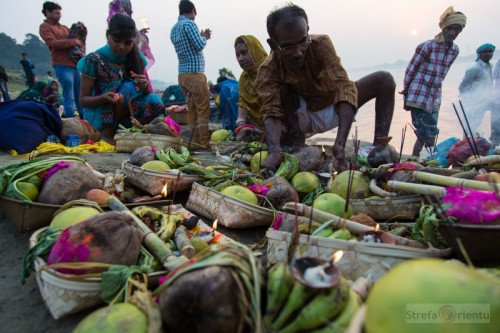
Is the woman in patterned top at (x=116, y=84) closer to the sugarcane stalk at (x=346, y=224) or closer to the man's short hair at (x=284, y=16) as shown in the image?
the man's short hair at (x=284, y=16)

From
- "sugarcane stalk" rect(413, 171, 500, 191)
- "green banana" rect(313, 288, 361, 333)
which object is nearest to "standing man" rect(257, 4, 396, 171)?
"sugarcane stalk" rect(413, 171, 500, 191)

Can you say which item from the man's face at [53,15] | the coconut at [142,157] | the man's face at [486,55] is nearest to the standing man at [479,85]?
the man's face at [486,55]

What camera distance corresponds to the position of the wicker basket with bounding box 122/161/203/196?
3006mm

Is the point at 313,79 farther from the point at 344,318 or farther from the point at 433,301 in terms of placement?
the point at 433,301

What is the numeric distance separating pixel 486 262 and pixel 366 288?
57 cm

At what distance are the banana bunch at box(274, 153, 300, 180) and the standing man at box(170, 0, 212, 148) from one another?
2.69 meters

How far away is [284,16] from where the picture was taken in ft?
10.8

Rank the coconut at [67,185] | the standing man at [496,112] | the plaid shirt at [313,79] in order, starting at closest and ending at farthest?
the coconut at [67,185]
the plaid shirt at [313,79]
the standing man at [496,112]

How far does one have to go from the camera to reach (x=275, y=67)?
381 cm

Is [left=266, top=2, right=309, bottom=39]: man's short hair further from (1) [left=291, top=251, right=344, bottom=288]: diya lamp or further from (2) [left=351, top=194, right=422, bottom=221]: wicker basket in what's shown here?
(1) [left=291, top=251, right=344, bottom=288]: diya lamp

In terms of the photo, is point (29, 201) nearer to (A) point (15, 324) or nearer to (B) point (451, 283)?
(A) point (15, 324)

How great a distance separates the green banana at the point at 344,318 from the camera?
111cm

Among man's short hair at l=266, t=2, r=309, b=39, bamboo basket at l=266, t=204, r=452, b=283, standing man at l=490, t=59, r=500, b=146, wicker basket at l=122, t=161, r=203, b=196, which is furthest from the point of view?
standing man at l=490, t=59, r=500, b=146

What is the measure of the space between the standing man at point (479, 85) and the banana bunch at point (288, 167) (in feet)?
18.0
